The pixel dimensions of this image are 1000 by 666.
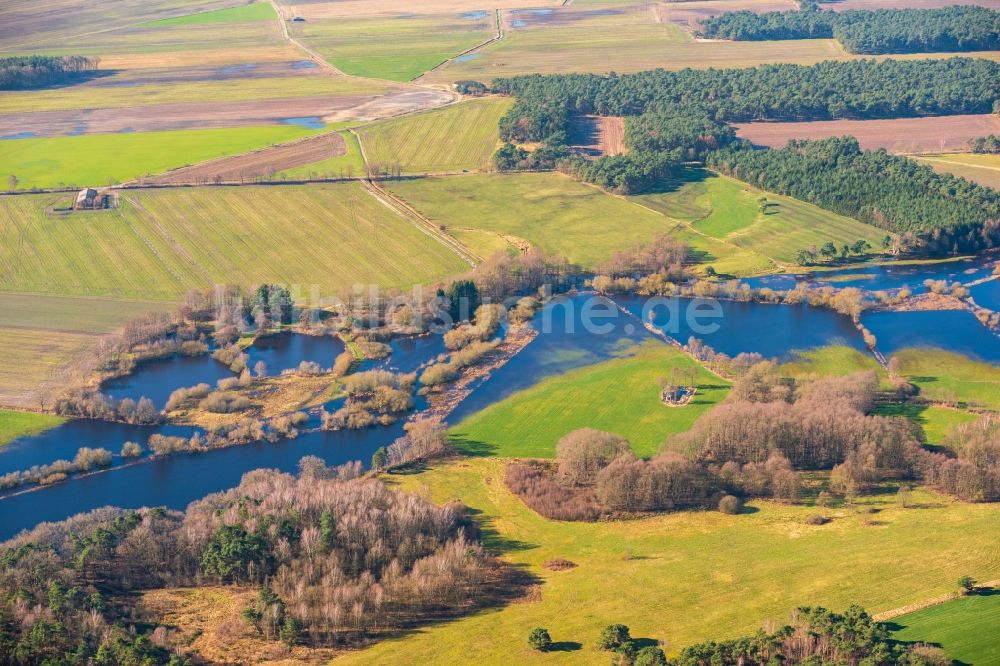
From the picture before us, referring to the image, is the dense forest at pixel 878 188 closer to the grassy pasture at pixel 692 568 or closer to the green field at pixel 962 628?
the grassy pasture at pixel 692 568

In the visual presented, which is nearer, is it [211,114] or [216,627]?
[216,627]

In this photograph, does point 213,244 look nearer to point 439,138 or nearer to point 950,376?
point 439,138

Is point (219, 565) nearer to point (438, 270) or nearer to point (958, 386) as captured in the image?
point (438, 270)

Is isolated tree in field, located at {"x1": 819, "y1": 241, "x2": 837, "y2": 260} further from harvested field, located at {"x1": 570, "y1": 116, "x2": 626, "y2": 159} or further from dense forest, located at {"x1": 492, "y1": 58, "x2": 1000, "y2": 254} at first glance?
harvested field, located at {"x1": 570, "y1": 116, "x2": 626, "y2": 159}

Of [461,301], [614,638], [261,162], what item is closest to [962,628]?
[614,638]

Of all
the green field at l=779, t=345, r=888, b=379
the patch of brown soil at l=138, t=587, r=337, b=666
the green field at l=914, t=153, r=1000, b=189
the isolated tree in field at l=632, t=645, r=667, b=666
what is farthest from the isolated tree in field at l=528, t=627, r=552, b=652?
the green field at l=914, t=153, r=1000, b=189

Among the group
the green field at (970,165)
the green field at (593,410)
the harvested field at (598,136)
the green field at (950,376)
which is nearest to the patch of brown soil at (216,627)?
the green field at (593,410)
